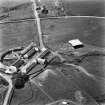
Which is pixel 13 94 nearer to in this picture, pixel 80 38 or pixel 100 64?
pixel 100 64

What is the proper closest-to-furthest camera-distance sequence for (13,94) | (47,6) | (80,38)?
(13,94) < (80,38) < (47,6)

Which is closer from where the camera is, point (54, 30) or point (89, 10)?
point (54, 30)

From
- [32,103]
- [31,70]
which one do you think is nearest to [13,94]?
[32,103]

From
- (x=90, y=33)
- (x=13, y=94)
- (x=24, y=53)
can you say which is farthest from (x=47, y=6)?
(x=13, y=94)

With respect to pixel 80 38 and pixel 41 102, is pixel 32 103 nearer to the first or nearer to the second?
pixel 41 102

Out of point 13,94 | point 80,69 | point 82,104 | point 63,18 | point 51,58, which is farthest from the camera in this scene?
point 63,18

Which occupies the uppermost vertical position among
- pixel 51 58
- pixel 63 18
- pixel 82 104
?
pixel 63 18

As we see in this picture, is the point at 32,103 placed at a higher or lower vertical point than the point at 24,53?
lower
